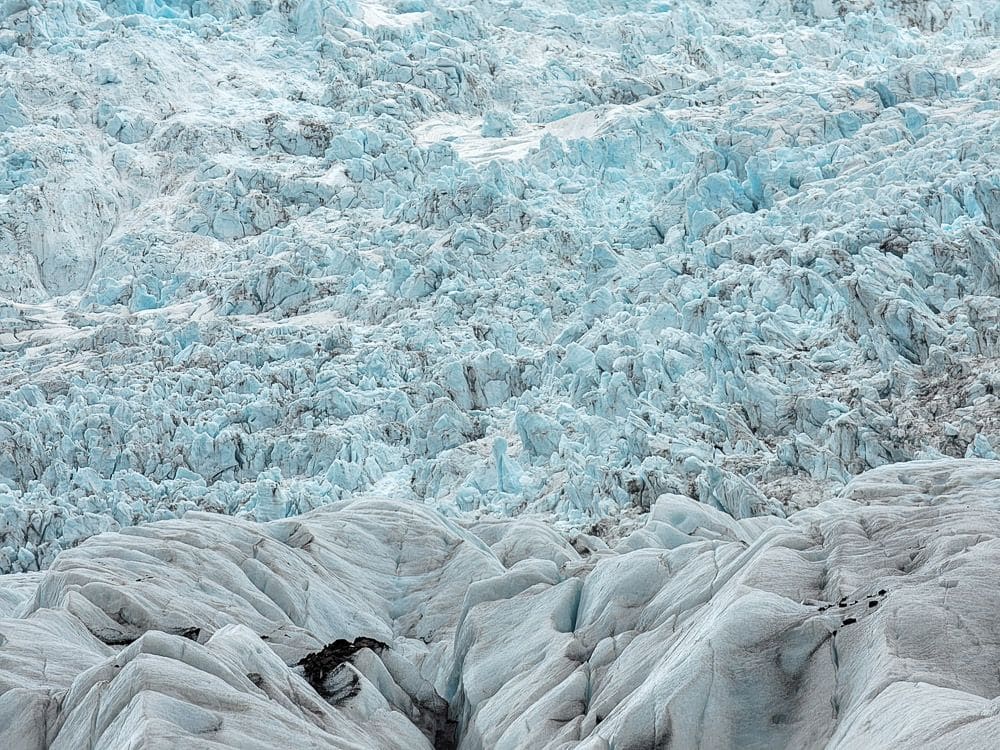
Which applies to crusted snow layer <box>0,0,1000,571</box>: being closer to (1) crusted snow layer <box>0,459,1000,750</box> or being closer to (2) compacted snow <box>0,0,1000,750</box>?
(2) compacted snow <box>0,0,1000,750</box>

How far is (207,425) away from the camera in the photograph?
18.9m

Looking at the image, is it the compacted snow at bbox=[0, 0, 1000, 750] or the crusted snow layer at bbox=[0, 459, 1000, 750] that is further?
the compacted snow at bbox=[0, 0, 1000, 750]

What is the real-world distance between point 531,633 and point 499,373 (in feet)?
37.3

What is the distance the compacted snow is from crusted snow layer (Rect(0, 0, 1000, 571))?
10 centimetres

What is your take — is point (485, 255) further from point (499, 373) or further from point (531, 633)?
point (531, 633)

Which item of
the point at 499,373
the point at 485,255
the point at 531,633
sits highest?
the point at 531,633

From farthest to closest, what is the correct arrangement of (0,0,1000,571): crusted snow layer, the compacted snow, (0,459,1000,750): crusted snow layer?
(0,0,1000,571): crusted snow layer
the compacted snow
(0,459,1000,750): crusted snow layer

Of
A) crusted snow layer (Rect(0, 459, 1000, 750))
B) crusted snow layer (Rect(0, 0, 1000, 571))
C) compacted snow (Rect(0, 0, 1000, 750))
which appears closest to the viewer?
crusted snow layer (Rect(0, 459, 1000, 750))

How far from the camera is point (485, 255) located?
23188 millimetres

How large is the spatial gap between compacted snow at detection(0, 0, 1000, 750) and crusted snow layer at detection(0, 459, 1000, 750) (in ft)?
0.11

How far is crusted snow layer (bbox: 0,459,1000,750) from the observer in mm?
5281

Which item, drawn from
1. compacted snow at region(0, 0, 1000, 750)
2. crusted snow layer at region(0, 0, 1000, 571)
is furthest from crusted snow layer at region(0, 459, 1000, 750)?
crusted snow layer at region(0, 0, 1000, 571)

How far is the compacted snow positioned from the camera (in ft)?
19.5

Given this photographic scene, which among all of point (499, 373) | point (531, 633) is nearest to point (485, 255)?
point (499, 373)
